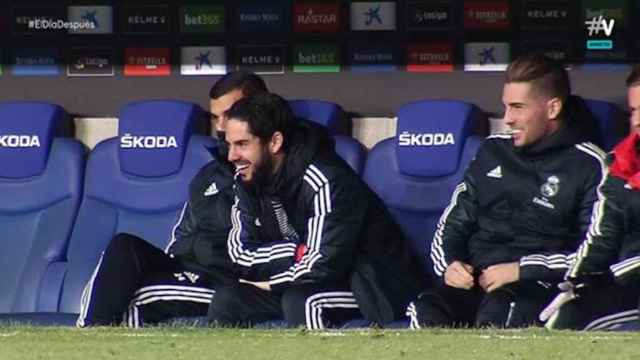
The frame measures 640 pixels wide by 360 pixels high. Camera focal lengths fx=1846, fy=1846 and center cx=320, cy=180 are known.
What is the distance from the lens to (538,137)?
21.7 feet

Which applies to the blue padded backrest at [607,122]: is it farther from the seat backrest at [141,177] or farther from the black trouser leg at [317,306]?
the seat backrest at [141,177]

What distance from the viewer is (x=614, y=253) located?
21.0ft

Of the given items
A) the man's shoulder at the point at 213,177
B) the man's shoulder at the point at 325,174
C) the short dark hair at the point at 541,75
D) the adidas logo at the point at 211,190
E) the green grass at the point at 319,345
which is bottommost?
the green grass at the point at 319,345

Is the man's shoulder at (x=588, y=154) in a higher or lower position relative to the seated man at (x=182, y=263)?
higher

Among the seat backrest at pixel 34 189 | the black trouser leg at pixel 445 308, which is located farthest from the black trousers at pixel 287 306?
the seat backrest at pixel 34 189

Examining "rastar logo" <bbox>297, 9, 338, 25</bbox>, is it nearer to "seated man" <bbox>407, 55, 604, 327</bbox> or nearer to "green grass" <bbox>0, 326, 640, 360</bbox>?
"seated man" <bbox>407, 55, 604, 327</bbox>

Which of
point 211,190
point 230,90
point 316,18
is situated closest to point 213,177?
point 211,190

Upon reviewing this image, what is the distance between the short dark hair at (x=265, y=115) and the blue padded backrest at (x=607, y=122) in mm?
1212

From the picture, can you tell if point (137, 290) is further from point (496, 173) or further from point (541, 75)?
point (541, 75)

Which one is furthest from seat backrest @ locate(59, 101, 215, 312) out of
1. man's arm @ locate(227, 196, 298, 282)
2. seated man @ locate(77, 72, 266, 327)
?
man's arm @ locate(227, 196, 298, 282)

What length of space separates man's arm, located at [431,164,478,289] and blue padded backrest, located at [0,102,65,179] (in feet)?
6.76

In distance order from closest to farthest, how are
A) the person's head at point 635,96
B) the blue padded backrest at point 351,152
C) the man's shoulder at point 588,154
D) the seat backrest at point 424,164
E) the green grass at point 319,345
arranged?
the green grass at point 319,345 < the person's head at point 635,96 < the man's shoulder at point 588,154 < the seat backrest at point 424,164 < the blue padded backrest at point 351,152

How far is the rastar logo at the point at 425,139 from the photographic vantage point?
7547 mm

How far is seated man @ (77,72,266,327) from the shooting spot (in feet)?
22.5
